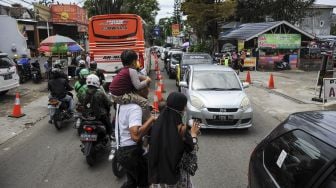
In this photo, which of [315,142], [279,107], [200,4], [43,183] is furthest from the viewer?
[200,4]

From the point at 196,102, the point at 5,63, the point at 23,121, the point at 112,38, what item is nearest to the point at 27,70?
the point at 112,38

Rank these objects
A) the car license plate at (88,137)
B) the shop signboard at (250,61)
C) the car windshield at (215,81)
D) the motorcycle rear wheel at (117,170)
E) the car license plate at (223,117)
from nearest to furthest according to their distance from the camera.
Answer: the motorcycle rear wheel at (117,170), the car license plate at (88,137), the car license plate at (223,117), the car windshield at (215,81), the shop signboard at (250,61)

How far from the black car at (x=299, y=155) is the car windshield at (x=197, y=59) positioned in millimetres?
16596

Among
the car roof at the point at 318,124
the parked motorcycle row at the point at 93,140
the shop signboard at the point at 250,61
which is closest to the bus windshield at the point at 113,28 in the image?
the parked motorcycle row at the point at 93,140

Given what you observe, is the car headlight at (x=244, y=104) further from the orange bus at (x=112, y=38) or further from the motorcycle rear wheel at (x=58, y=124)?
the orange bus at (x=112, y=38)

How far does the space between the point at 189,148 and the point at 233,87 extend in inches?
277

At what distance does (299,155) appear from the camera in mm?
2920

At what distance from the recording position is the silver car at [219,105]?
9312 mm

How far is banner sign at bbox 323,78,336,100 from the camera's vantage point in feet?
39.0

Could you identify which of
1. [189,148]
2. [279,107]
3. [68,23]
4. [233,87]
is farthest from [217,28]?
[189,148]

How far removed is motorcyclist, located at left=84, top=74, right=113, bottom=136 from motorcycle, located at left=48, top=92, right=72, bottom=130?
9.55ft

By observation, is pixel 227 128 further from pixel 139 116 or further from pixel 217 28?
pixel 217 28

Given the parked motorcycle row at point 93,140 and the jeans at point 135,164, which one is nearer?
the jeans at point 135,164

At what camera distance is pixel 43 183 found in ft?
21.4
